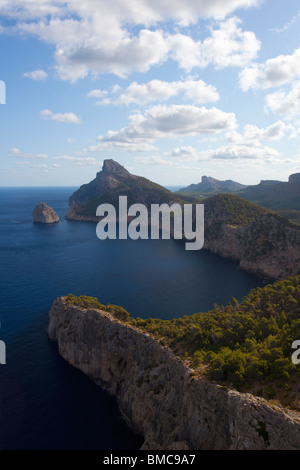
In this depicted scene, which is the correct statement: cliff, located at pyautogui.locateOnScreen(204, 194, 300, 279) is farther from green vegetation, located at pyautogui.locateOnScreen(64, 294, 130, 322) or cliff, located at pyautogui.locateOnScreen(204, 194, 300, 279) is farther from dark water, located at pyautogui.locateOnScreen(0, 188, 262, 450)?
green vegetation, located at pyautogui.locateOnScreen(64, 294, 130, 322)

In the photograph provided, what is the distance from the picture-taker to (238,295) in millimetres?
92000

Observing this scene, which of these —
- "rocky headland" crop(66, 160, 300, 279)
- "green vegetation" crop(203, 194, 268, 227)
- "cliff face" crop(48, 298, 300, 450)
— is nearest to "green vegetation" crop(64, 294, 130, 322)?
"cliff face" crop(48, 298, 300, 450)

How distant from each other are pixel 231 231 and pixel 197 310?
7248 cm

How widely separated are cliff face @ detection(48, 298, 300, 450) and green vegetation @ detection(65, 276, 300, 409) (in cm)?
248

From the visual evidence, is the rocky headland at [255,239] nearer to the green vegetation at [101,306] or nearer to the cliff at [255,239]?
A: the cliff at [255,239]

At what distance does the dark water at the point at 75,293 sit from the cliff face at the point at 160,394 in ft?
10.8

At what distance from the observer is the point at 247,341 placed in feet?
135

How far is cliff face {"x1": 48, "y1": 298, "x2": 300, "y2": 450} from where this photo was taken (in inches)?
1027

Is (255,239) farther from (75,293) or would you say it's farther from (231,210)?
(75,293)

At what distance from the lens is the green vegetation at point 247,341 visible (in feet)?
106

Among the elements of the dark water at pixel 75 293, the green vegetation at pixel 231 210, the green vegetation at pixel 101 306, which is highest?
the green vegetation at pixel 231 210

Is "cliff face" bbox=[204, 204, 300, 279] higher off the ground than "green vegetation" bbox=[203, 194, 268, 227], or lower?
lower

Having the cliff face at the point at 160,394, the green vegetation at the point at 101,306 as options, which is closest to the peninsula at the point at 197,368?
the cliff face at the point at 160,394

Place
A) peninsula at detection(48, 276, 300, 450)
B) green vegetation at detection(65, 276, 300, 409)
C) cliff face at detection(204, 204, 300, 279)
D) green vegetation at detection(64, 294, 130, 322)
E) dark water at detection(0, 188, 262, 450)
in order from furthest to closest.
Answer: cliff face at detection(204, 204, 300, 279) → green vegetation at detection(64, 294, 130, 322) → dark water at detection(0, 188, 262, 450) → green vegetation at detection(65, 276, 300, 409) → peninsula at detection(48, 276, 300, 450)
